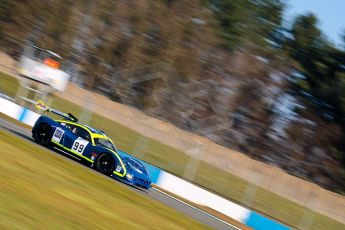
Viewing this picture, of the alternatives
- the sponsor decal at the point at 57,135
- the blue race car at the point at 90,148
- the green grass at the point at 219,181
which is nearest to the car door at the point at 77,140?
the blue race car at the point at 90,148

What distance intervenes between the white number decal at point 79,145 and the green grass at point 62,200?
1320mm

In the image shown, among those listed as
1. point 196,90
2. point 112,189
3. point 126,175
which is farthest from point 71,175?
point 196,90

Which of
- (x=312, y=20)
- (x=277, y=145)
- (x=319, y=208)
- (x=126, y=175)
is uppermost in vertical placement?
(x=312, y=20)

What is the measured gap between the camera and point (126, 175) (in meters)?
17.1

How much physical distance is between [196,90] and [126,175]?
91.2 feet

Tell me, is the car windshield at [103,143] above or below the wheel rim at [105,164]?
above

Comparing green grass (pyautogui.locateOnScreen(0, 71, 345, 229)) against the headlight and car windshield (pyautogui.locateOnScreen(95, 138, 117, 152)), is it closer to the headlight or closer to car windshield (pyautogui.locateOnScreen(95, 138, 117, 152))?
car windshield (pyautogui.locateOnScreen(95, 138, 117, 152))

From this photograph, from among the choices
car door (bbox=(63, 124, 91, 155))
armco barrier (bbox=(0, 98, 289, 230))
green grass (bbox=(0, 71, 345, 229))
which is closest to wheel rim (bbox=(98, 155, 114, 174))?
car door (bbox=(63, 124, 91, 155))

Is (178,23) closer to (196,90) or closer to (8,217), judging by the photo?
(196,90)

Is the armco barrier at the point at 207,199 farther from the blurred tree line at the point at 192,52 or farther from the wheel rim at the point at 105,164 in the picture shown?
the blurred tree line at the point at 192,52

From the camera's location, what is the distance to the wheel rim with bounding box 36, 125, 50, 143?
59.5 ft

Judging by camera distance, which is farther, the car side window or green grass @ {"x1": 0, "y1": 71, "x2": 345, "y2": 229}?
green grass @ {"x1": 0, "y1": 71, "x2": 345, "y2": 229}

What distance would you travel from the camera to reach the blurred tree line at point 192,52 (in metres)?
46.4

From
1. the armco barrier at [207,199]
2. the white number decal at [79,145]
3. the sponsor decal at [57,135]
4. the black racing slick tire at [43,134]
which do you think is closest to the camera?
the white number decal at [79,145]
